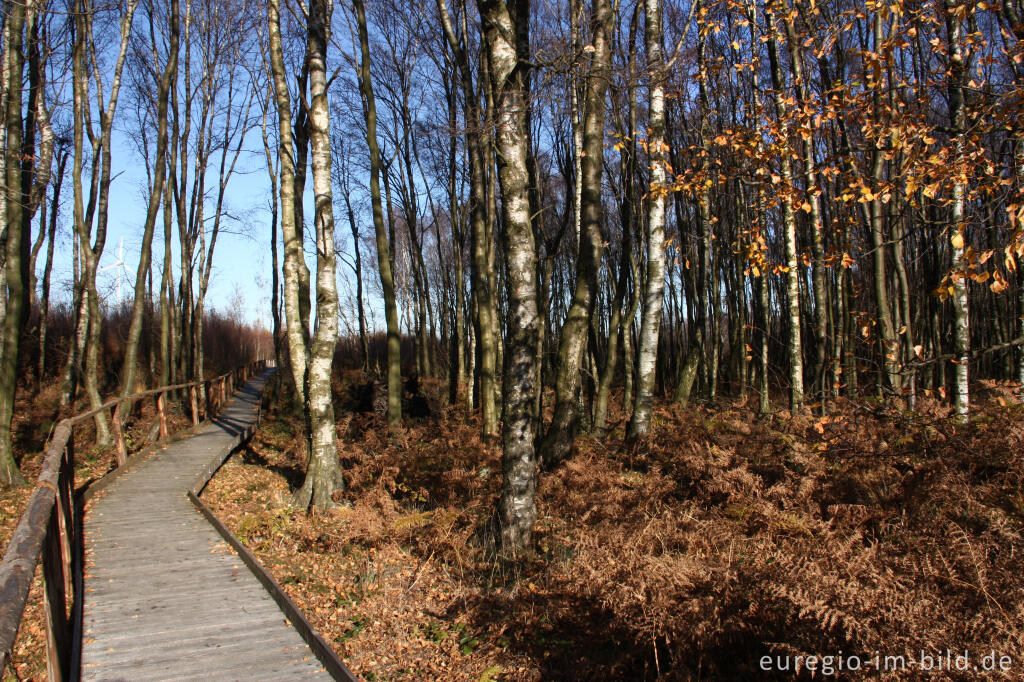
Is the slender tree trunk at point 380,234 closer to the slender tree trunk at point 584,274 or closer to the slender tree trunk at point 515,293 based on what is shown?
the slender tree trunk at point 584,274

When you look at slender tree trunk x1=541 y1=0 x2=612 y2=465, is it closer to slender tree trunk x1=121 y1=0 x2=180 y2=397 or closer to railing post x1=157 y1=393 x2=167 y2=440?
railing post x1=157 y1=393 x2=167 y2=440

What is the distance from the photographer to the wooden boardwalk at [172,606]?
15.0ft

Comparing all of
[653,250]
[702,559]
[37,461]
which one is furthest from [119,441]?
[702,559]

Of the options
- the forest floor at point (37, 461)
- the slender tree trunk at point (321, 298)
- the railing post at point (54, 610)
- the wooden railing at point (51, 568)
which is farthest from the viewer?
the slender tree trunk at point (321, 298)

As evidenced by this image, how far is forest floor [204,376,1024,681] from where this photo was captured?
11.7ft

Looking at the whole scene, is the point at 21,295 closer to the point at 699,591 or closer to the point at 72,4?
the point at 72,4

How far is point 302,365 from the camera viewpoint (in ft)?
34.9

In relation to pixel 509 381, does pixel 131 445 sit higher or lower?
lower

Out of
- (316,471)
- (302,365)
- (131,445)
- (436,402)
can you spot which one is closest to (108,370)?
(131,445)

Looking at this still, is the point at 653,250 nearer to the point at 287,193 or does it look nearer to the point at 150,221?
the point at 287,193

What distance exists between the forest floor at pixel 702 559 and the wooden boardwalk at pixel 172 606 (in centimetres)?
50

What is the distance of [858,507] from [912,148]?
3157mm

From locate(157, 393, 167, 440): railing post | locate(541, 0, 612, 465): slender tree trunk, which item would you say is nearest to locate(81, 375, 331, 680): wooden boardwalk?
locate(157, 393, 167, 440): railing post

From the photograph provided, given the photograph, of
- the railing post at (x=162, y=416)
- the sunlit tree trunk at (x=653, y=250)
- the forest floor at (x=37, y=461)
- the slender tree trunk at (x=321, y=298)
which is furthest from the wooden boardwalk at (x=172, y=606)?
the sunlit tree trunk at (x=653, y=250)
